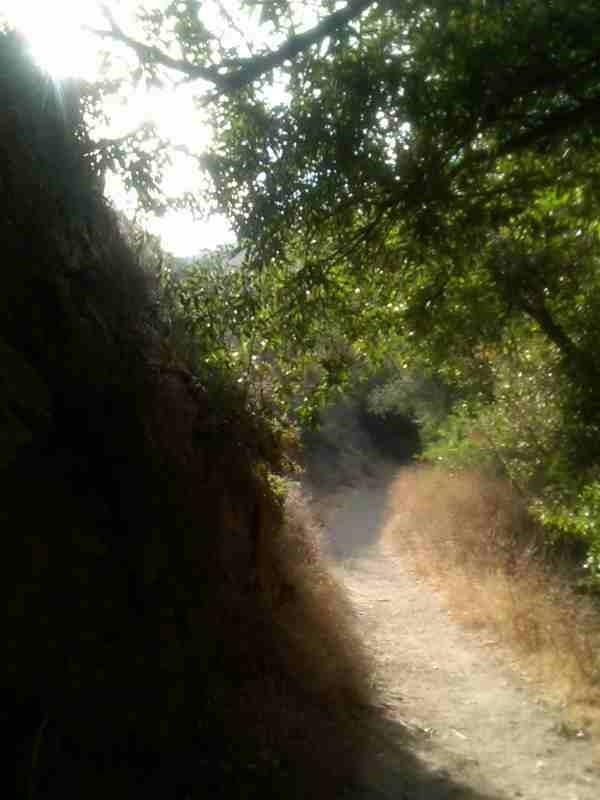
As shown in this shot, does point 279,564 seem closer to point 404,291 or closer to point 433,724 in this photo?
point 433,724

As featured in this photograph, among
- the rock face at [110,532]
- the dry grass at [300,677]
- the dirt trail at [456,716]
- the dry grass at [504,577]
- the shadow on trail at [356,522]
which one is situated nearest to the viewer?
the rock face at [110,532]

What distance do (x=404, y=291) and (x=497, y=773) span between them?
4465 millimetres

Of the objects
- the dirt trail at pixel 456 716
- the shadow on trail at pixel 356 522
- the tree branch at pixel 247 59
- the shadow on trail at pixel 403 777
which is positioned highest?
the shadow on trail at pixel 356 522

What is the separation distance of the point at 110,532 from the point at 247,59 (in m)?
3.72

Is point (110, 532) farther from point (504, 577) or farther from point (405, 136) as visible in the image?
point (504, 577)

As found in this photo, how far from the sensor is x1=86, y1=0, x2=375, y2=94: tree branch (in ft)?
18.5

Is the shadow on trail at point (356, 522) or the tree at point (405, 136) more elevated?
the shadow on trail at point (356, 522)

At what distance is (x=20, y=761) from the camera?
485 centimetres

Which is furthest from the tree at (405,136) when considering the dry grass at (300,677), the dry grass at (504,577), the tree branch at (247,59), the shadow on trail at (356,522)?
the shadow on trail at (356,522)

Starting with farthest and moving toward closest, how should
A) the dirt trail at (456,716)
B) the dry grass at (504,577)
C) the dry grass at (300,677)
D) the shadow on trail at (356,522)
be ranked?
1. the shadow on trail at (356,522)
2. the dry grass at (504,577)
3. the dirt trail at (456,716)
4. the dry grass at (300,677)

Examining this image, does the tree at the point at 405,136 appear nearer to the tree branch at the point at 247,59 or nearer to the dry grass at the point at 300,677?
the tree branch at the point at 247,59

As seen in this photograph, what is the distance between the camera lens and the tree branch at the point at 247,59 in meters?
5.64

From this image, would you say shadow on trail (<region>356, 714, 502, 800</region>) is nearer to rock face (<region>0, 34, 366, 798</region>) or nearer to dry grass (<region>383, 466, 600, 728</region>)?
rock face (<region>0, 34, 366, 798</region>)

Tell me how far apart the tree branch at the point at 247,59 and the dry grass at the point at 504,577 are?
6.55 metres
